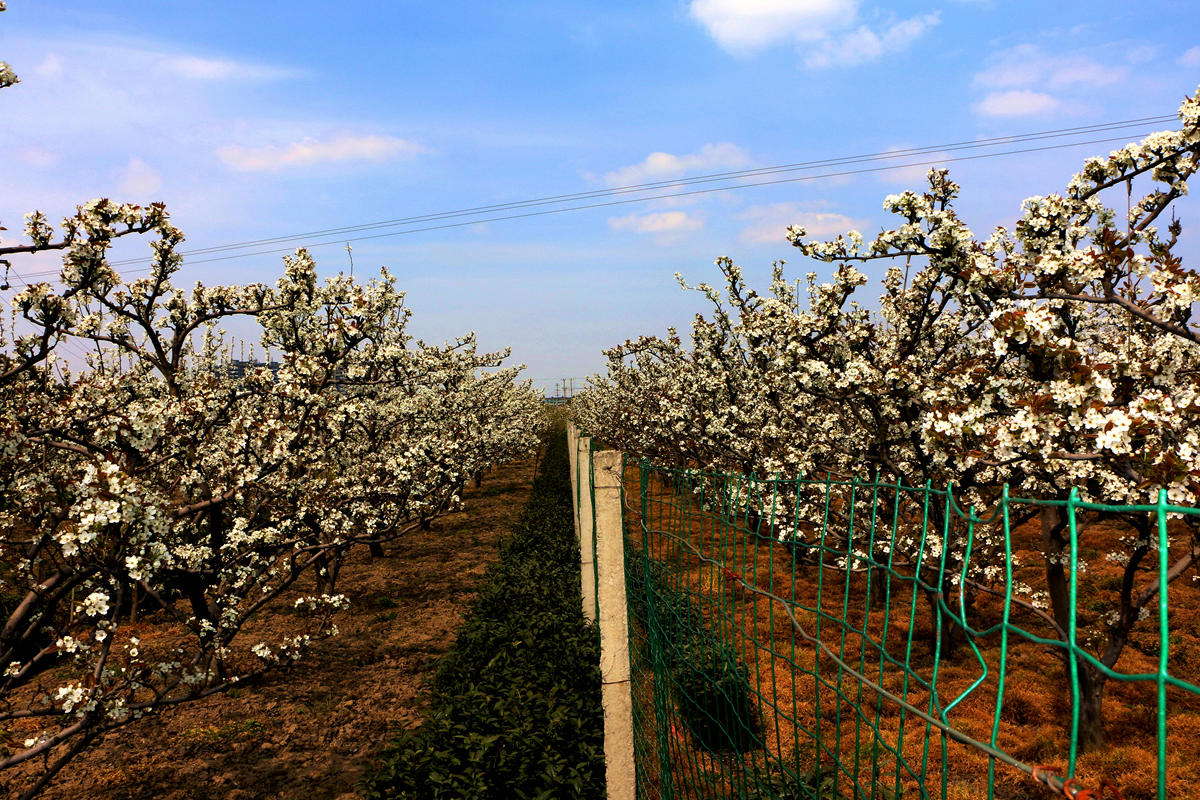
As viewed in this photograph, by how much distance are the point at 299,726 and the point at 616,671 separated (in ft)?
14.2

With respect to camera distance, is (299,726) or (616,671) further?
(299,726)

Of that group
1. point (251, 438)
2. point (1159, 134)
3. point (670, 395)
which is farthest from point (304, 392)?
point (670, 395)

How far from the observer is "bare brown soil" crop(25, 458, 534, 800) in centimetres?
589

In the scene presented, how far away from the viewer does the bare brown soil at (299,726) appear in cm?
589

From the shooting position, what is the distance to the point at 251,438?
7.08 metres

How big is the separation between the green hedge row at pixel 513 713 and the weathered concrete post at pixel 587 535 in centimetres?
27

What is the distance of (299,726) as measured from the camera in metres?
6.92

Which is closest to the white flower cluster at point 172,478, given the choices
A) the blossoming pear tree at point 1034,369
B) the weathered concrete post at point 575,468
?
the weathered concrete post at point 575,468

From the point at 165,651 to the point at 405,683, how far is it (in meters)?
3.47

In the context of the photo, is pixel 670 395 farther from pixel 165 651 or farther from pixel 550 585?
pixel 165 651

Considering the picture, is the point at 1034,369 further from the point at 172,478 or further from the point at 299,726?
the point at 172,478

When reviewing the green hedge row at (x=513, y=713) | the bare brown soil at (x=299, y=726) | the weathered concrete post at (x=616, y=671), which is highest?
the weathered concrete post at (x=616, y=671)

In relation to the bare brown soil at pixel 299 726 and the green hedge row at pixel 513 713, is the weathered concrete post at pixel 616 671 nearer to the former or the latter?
the green hedge row at pixel 513 713

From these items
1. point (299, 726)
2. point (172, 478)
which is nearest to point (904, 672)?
point (299, 726)
